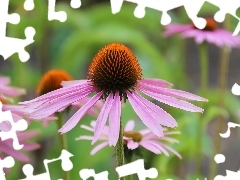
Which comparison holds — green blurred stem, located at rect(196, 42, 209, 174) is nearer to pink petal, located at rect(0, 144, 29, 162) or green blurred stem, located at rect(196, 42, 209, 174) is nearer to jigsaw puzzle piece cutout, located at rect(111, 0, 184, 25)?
jigsaw puzzle piece cutout, located at rect(111, 0, 184, 25)

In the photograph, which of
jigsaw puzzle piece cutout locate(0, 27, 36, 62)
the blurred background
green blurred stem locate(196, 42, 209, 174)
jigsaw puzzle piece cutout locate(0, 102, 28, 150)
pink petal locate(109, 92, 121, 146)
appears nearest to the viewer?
pink petal locate(109, 92, 121, 146)

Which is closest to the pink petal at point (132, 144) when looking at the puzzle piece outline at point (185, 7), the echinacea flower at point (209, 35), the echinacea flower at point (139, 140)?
the echinacea flower at point (139, 140)

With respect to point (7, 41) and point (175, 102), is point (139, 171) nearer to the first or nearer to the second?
point (175, 102)

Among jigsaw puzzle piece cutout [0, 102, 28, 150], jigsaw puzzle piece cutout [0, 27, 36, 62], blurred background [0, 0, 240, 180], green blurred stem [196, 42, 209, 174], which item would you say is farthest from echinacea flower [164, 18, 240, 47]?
jigsaw puzzle piece cutout [0, 102, 28, 150]

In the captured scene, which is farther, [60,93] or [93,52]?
[93,52]

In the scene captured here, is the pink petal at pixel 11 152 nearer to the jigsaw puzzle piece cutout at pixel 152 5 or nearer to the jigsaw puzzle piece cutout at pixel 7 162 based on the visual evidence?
the jigsaw puzzle piece cutout at pixel 7 162

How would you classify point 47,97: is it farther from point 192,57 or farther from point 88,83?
point 192,57

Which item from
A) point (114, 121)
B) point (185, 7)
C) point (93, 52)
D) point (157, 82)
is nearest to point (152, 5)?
point (185, 7)

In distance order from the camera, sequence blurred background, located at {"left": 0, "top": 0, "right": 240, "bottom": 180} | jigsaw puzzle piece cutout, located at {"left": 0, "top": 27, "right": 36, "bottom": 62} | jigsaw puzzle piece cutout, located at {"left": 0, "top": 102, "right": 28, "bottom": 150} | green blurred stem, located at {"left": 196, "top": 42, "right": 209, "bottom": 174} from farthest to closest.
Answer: blurred background, located at {"left": 0, "top": 0, "right": 240, "bottom": 180} < green blurred stem, located at {"left": 196, "top": 42, "right": 209, "bottom": 174} < jigsaw puzzle piece cutout, located at {"left": 0, "top": 27, "right": 36, "bottom": 62} < jigsaw puzzle piece cutout, located at {"left": 0, "top": 102, "right": 28, "bottom": 150}
